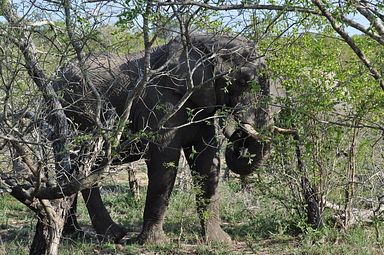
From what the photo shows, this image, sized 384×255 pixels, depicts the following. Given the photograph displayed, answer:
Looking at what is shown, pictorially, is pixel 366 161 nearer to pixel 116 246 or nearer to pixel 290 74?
pixel 290 74

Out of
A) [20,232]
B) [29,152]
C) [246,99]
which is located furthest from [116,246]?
[29,152]

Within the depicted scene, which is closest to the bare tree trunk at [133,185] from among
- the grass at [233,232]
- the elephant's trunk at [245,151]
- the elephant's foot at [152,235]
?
the grass at [233,232]

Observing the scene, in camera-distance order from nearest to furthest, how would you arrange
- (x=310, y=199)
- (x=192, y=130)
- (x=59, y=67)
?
(x=59, y=67), (x=310, y=199), (x=192, y=130)

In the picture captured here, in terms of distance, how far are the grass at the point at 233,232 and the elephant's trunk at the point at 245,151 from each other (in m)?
0.34

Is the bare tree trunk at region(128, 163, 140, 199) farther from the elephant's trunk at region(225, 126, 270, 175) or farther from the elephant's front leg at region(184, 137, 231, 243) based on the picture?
the elephant's trunk at region(225, 126, 270, 175)

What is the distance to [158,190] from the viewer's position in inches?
357

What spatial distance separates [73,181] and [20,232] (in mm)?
3174

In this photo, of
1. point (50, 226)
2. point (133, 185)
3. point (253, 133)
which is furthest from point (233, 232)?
point (50, 226)

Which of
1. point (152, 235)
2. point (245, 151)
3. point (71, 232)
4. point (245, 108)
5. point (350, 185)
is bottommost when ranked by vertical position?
point (71, 232)

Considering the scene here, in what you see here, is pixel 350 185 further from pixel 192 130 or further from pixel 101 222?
pixel 101 222

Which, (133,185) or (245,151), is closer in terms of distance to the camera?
(245,151)

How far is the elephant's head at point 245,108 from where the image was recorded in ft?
27.6

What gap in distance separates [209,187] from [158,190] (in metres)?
0.62

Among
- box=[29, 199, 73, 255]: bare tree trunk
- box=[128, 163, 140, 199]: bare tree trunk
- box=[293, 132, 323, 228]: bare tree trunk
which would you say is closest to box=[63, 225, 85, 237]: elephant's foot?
box=[128, 163, 140, 199]: bare tree trunk
